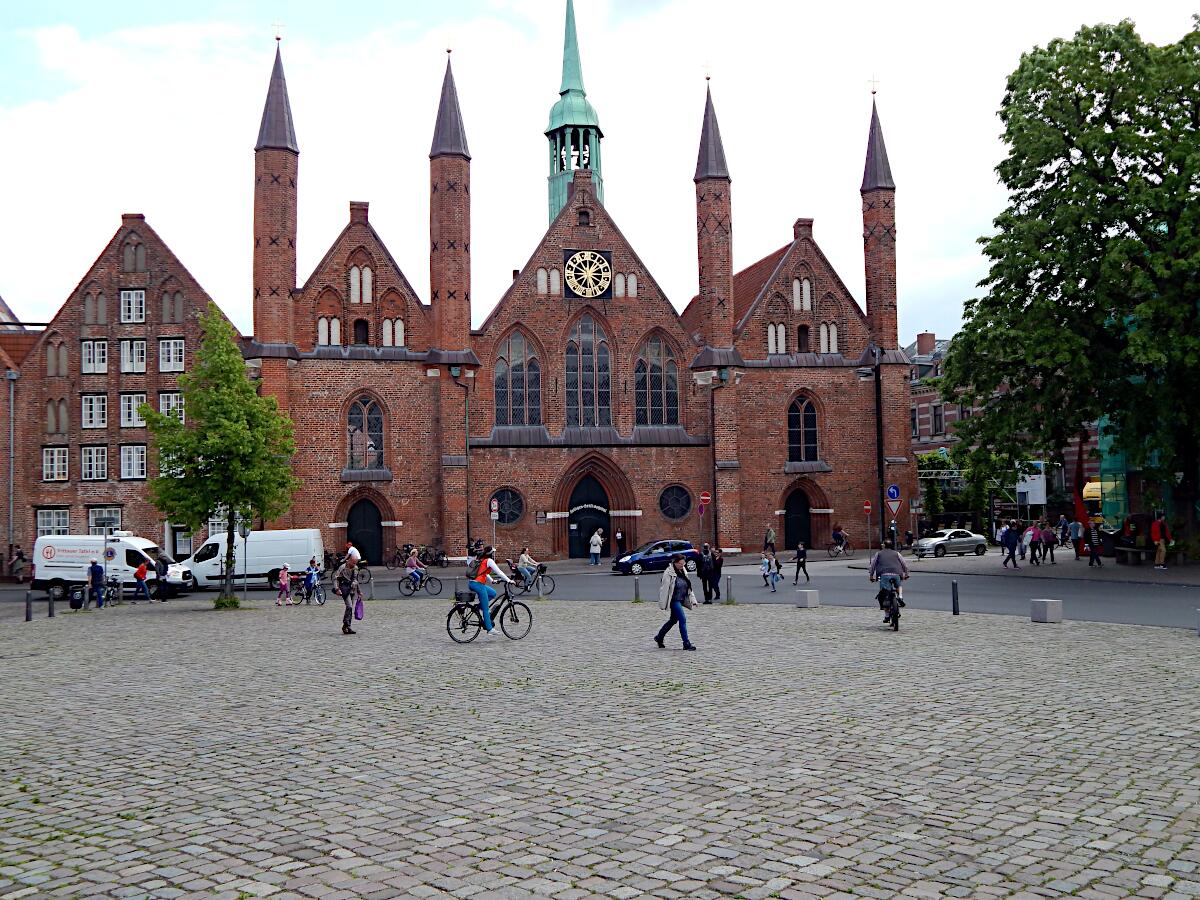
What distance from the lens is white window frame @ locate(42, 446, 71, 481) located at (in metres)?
41.9

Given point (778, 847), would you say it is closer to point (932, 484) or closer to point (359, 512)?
point (359, 512)

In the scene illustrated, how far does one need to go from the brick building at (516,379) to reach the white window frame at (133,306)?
188 mm

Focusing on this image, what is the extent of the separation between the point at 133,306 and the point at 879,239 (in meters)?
32.0

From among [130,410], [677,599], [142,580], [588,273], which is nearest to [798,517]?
[588,273]

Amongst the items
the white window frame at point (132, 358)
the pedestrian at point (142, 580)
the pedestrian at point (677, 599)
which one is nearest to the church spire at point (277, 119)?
the white window frame at point (132, 358)

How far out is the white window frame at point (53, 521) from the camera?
1642 inches

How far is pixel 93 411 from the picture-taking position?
42.4m

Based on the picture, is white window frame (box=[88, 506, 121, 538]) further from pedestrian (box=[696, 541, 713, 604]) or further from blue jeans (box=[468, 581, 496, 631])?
blue jeans (box=[468, 581, 496, 631])

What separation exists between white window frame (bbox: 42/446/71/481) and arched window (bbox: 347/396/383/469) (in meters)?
11.2

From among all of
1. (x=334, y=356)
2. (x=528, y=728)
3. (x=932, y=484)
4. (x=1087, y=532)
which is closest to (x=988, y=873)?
(x=528, y=728)

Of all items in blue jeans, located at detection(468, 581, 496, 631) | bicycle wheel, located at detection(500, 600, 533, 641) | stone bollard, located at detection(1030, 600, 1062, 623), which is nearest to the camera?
blue jeans, located at detection(468, 581, 496, 631)

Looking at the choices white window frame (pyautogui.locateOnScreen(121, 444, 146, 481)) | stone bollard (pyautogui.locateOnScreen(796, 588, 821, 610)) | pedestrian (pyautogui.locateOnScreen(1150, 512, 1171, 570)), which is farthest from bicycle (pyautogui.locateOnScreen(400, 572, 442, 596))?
pedestrian (pyautogui.locateOnScreen(1150, 512, 1171, 570))

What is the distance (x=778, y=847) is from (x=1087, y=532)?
34835 mm

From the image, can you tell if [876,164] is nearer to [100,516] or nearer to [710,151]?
[710,151]
